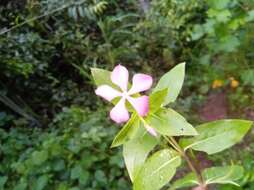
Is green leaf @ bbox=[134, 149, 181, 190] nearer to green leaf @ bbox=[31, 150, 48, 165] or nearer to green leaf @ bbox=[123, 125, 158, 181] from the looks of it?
green leaf @ bbox=[123, 125, 158, 181]

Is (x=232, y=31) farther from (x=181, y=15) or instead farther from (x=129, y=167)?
(x=129, y=167)

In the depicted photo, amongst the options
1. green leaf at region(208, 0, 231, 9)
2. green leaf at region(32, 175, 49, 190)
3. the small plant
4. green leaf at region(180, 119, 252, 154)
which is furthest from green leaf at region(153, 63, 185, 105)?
green leaf at region(208, 0, 231, 9)

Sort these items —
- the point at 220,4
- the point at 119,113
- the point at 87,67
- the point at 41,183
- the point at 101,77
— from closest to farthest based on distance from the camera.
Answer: the point at 119,113
the point at 101,77
the point at 41,183
the point at 220,4
the point at 87,67

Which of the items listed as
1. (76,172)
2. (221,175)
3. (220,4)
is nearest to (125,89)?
(221,175)

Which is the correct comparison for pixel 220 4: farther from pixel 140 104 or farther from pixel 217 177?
pixel 140 104

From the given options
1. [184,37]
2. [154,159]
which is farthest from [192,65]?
[154,159]
